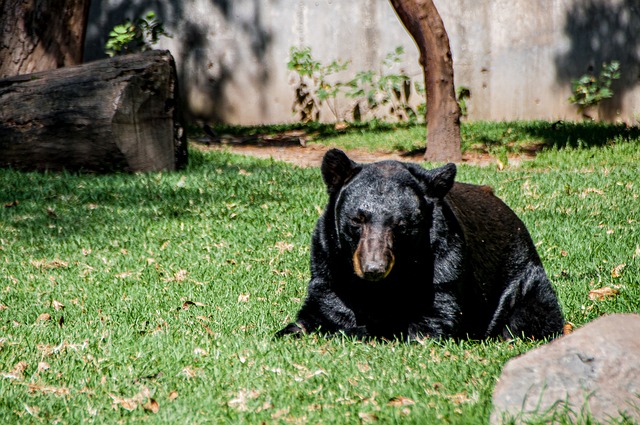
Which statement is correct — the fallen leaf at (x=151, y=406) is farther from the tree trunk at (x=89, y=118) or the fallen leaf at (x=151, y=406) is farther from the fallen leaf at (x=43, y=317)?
the tree trunk at (x=89, y=118)

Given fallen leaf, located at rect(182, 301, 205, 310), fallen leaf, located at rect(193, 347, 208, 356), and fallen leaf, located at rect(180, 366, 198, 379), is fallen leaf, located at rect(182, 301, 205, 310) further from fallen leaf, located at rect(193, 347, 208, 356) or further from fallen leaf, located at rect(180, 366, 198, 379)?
fallen leaf, located at rect(180, 366, 198, 379)

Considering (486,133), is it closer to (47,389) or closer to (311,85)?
(311,85)

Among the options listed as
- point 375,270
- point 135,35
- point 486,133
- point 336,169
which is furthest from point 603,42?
point 375,270

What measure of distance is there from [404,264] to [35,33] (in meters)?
9.35

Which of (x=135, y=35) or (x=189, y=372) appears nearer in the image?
(x=189, y=372)

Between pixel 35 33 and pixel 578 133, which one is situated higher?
pixel 35 33

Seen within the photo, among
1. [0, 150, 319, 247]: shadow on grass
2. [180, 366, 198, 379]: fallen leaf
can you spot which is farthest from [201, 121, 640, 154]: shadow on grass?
[180, 366, 198, 379]: fallen leaf

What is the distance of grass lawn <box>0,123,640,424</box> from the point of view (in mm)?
3686

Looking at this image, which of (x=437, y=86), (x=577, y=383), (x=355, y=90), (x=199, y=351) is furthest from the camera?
(x=355, y=90)

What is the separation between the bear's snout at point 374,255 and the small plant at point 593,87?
12.0 meters

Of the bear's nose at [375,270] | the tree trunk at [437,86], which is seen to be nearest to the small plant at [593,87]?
the tree trunk at [437,86]

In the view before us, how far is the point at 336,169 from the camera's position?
459 centimetres

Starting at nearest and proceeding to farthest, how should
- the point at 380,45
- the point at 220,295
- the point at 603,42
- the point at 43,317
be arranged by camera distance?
the point at 43,317
the point at 220,295
the point at 603,42
the point at 380,45

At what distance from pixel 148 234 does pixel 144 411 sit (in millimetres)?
4214
